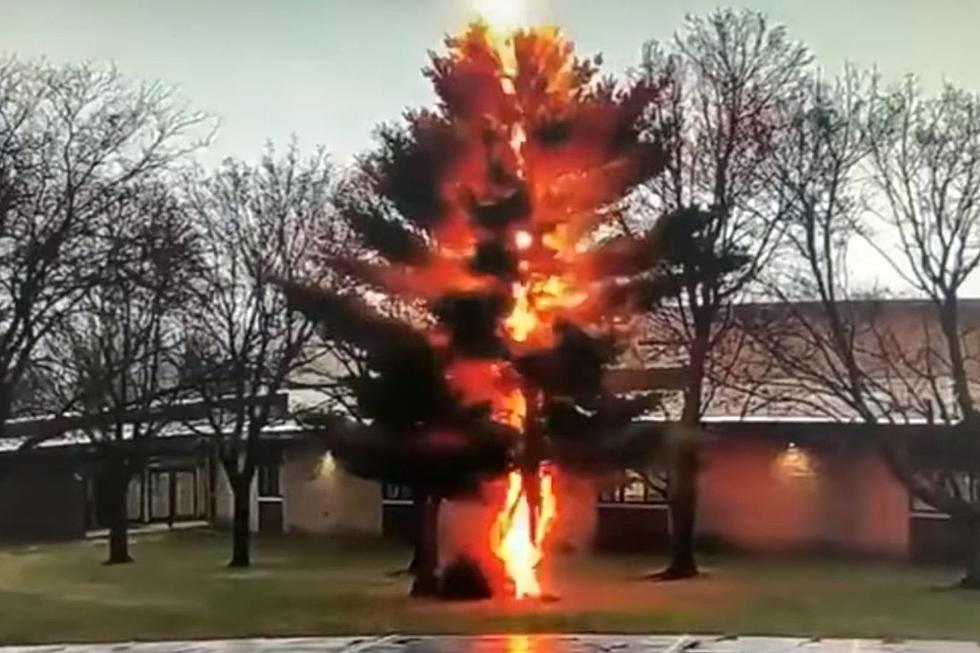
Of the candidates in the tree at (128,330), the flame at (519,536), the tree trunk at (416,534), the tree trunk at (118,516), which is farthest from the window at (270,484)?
the flame at (519,536)

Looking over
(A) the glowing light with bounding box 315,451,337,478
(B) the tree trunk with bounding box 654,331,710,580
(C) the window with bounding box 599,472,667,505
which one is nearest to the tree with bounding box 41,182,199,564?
(A) the glowing light with bounding box 315,451,337,478

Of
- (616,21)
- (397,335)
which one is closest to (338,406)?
(397,335)

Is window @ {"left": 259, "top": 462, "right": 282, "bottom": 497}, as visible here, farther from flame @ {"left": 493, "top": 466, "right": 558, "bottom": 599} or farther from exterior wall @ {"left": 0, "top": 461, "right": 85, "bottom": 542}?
flame @ {"left": 493, "top": 466, "right": 558, "bottom": 599}

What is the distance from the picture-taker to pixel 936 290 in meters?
11.6

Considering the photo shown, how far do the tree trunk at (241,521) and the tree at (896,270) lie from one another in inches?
192

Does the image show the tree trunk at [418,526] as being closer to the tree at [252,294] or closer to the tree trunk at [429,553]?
the tree trunk at [429,553]

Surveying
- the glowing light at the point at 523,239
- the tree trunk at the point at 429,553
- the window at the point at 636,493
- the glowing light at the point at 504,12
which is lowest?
the tree trunk at the point at 429,553

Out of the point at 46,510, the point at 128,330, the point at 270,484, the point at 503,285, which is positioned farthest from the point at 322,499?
the point at 503,285

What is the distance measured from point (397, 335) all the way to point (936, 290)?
159 inches

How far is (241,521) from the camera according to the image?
14148 mm

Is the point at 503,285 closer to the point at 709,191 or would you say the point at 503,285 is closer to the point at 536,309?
the point at 536,309

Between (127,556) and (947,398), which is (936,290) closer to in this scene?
(947,398)

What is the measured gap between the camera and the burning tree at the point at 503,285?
10.7 m

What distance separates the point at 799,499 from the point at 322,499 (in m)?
4.93
